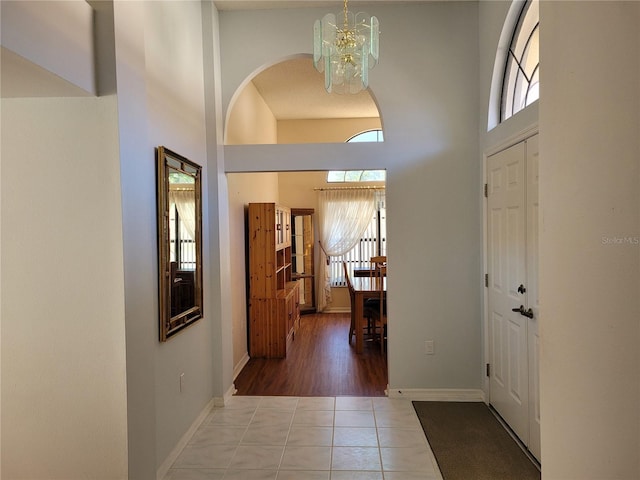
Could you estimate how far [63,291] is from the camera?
69.2 inches

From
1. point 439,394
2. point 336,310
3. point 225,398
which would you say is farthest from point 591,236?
point 336,310

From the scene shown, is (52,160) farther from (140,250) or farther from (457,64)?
(457,64)

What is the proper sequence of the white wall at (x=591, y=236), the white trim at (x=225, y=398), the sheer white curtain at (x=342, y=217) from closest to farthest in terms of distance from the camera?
1. the white wall at (x=591, y=236)
2. the white trim at (x=225, y=398)
3. the sheer white curtain at (x=342, y=217)

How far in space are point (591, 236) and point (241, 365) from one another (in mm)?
3983

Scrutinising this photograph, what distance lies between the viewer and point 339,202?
6.96 m

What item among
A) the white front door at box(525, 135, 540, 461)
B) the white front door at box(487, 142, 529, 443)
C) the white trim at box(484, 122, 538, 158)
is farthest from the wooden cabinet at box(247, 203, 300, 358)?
the white front door at box(525, 135, 540, 461)

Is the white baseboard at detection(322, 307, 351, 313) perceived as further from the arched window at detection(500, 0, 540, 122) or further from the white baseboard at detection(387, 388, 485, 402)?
the arched window at detection(500, 0, 540, 122)

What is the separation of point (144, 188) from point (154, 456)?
1440 millimetres

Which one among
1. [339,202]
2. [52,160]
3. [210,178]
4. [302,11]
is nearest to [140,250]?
[52,160]

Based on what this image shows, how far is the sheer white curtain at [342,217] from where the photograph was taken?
6918 mm

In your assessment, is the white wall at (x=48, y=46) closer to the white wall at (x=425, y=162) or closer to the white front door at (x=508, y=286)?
the white wall at (x=425, y=162)

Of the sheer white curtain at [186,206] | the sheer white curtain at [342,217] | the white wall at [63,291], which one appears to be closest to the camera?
the white wall at [63,291]

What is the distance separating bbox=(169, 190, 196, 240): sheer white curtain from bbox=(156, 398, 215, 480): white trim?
138cm

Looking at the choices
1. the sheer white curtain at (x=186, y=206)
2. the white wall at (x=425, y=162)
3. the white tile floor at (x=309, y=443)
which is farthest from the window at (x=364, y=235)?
the sheer white curtain at (x=186, y=206)
